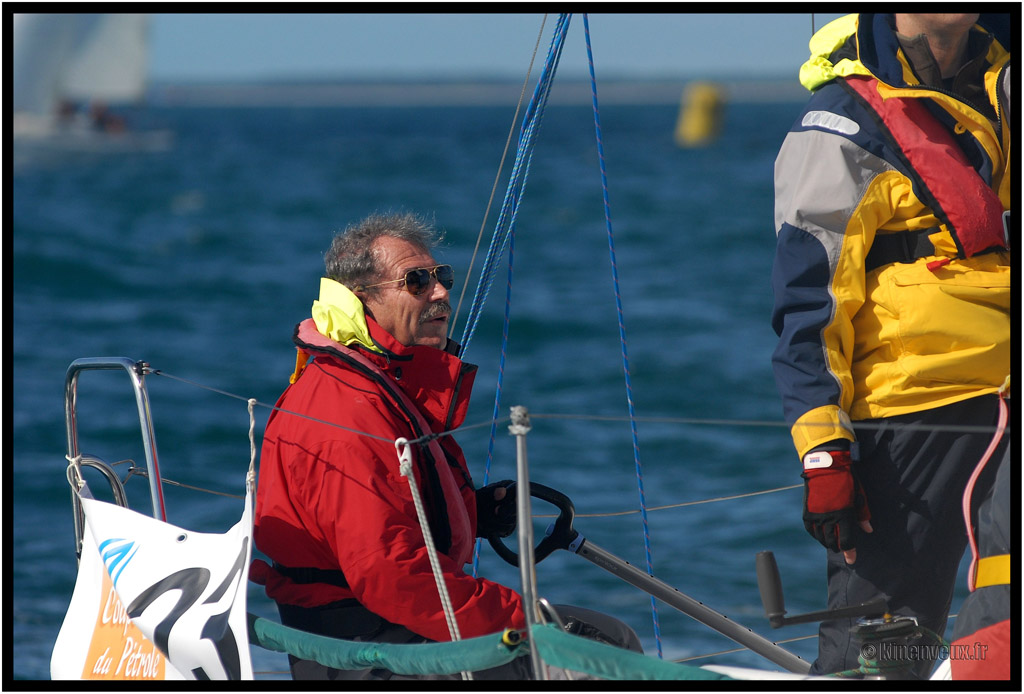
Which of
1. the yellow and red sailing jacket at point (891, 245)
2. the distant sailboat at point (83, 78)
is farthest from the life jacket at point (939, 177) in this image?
the distant sailboat at point (83, 78)

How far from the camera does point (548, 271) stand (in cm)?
1532

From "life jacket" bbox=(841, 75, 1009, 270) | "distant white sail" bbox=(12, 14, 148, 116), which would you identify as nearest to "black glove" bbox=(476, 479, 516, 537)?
"life jacket" bbox=(841, 75, 1009, 270)

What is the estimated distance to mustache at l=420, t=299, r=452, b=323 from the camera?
2197mm

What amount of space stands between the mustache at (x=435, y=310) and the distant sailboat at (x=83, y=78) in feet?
42.9

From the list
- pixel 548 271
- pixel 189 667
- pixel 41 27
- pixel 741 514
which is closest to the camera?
pixel 189 667

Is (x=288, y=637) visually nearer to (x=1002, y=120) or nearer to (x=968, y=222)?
(x=968, y=222)

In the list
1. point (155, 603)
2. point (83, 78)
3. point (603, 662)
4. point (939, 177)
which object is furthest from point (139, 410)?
point (83, 78)

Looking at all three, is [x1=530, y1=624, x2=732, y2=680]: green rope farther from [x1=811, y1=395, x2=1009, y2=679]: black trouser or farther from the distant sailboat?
the distant sailboat

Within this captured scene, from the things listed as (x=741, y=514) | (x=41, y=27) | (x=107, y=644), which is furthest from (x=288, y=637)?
(x=41, y=27)

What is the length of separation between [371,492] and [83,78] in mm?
27059

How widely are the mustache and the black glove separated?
0.38 metres

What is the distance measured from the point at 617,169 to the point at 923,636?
2748cm

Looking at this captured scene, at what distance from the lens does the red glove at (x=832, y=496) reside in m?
2.08

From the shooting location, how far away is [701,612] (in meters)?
2.20
